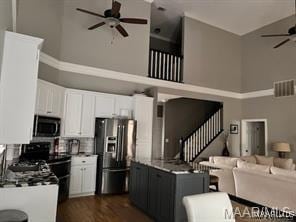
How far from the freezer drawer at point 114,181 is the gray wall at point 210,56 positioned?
12.8 feet

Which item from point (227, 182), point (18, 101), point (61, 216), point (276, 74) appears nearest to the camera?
point (18, 101)

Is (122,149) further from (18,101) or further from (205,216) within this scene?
(205,216)

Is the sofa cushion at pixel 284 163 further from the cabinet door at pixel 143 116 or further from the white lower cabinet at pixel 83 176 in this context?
the white lower cabinet at pixel 83 176

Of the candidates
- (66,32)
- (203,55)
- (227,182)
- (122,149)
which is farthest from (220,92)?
(66,32)

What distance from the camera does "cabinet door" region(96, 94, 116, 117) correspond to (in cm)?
550

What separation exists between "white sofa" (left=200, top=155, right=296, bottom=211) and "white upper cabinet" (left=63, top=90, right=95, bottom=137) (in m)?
3.18

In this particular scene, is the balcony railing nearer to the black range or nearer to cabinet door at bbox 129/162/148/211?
cabinet door at bbox 129/162/148/211

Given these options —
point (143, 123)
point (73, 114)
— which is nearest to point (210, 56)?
point (143, 123)

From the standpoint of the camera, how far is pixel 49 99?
4.60 meters

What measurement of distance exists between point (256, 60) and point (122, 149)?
633 cm

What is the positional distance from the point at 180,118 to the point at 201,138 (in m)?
1.73

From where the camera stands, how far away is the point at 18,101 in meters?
2.56

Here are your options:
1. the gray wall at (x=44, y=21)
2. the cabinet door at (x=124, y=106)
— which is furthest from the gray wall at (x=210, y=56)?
the gray wall at (x=44, y=21)

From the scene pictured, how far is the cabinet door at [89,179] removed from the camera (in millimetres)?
4996
